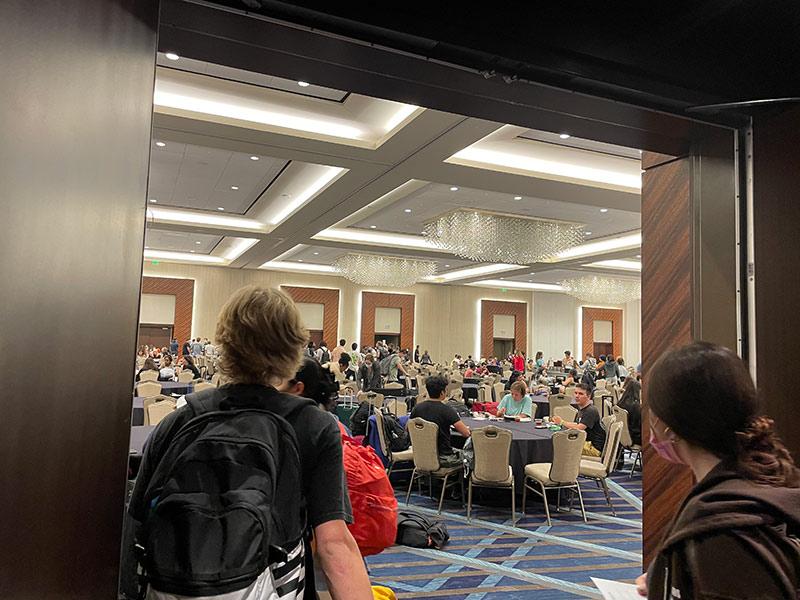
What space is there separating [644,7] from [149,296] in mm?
20841

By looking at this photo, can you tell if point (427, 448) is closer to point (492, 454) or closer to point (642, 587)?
point (492, 454)

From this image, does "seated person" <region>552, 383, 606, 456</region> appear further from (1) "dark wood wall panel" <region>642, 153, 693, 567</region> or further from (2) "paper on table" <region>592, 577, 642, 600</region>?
A: (2) "paper on table" <region>592, 577, 642, 600</region>

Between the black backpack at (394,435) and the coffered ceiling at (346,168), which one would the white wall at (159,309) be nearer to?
the coffered ceiling at (346,168)

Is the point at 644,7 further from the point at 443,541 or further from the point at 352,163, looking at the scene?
the point at 352,163

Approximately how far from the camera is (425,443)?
19.5ft

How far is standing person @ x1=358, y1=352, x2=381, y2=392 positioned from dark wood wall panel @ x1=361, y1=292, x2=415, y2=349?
8.69m

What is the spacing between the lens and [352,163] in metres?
7.94

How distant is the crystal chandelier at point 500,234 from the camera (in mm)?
11500

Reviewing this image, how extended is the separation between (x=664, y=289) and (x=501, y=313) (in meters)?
23.8

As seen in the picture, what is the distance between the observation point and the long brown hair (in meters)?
1.11

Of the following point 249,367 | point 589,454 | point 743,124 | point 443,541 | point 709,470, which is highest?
point 743,124

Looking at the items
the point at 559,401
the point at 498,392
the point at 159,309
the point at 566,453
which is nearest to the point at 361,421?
the point at 566,453

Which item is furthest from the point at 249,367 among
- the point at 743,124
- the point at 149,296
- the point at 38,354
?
the point at 149,296

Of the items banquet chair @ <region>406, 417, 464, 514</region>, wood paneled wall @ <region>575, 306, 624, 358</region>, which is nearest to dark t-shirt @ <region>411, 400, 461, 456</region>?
banquet chair @ <region>406, 417, 464, 514</region>
